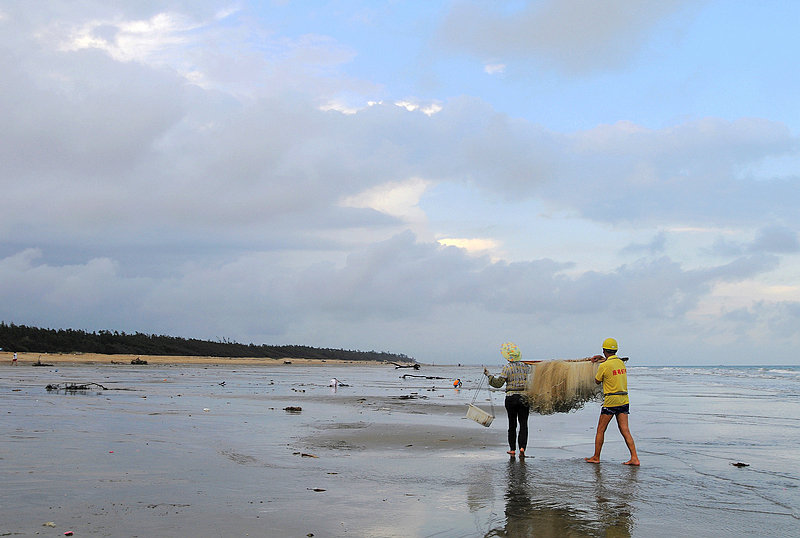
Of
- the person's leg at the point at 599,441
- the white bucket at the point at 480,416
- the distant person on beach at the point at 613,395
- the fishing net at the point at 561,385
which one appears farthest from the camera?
the white bucket at the point at 480,416

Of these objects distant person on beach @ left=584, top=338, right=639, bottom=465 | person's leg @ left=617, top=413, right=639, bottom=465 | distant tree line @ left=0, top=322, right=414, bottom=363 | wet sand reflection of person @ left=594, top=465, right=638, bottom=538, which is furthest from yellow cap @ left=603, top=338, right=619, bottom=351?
distant tree line @ left=0, top=322, right=414, bottom=363

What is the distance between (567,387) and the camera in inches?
516

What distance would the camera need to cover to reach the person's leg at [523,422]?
38.6 ft

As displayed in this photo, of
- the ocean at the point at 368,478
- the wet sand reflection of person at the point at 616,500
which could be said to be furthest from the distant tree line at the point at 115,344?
the wet sand reflection of person at the point at 616,500

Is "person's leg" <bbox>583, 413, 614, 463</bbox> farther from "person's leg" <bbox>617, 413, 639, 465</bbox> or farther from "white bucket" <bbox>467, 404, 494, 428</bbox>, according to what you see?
"white bucket" <bbox>467, 404, 494, 428</bbox>

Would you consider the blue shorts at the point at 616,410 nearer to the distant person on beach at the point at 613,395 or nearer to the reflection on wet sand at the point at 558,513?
the distant person on beach at the point at 613,395

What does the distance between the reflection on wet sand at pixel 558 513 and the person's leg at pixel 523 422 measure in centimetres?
234

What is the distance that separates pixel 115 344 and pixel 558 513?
78.7m

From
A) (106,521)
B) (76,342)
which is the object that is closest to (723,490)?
(106,521)

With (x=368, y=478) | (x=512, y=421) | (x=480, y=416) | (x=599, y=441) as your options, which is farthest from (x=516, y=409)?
(x=368, y=478)

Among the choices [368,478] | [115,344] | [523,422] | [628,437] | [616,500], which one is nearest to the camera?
[616,500]

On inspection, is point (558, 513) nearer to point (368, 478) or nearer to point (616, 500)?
point (616, 500)

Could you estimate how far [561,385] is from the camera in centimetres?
1305

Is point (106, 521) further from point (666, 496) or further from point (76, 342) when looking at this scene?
point (76, 342)
